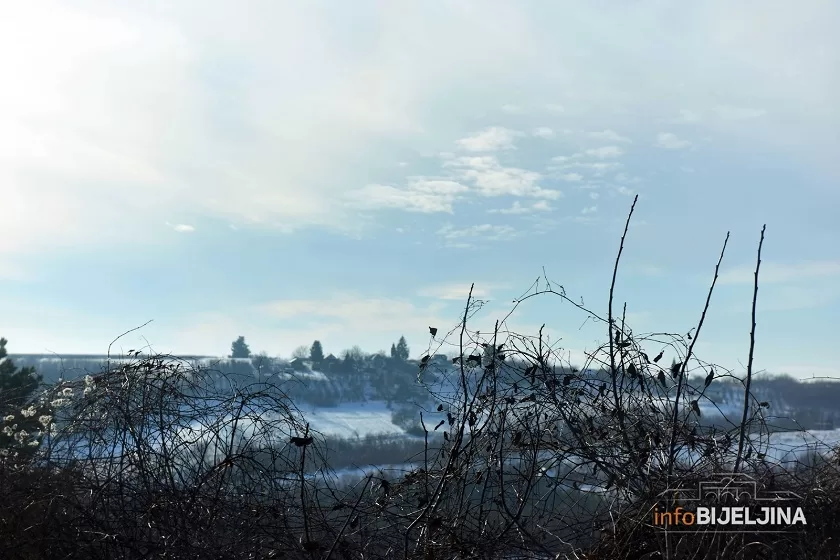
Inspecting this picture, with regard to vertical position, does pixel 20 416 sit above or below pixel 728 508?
above

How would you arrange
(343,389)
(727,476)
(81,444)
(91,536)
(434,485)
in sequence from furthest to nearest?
(343,389), (81,444), (434,485), (91,536), (727,476)

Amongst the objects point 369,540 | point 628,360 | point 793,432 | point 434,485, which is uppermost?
point 628,360

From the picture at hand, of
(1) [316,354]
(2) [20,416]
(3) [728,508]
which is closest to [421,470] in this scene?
(3) [728,508]

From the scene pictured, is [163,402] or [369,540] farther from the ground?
[163,402]

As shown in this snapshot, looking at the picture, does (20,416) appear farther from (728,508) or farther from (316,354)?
(316,354)

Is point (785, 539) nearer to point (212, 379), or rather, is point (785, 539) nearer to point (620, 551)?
point (620, 551)

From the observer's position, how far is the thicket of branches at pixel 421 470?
416cm

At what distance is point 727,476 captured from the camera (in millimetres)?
3969

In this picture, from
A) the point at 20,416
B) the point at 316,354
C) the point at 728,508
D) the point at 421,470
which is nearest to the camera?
the point at 728,508

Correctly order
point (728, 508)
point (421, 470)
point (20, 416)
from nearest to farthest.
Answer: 1. point (728, 508)
2. point (421, 470)
3. point (20, 416)

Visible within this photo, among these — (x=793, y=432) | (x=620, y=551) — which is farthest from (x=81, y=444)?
(x=793, y=432)

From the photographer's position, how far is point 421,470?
4.90 m

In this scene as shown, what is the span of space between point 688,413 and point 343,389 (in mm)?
47031

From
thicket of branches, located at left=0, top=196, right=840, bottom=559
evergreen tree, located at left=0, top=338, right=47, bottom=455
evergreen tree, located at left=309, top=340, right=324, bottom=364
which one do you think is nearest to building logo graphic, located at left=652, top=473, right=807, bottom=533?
thicket of branches, located at left=0, top=196, right=840, bottom=559
